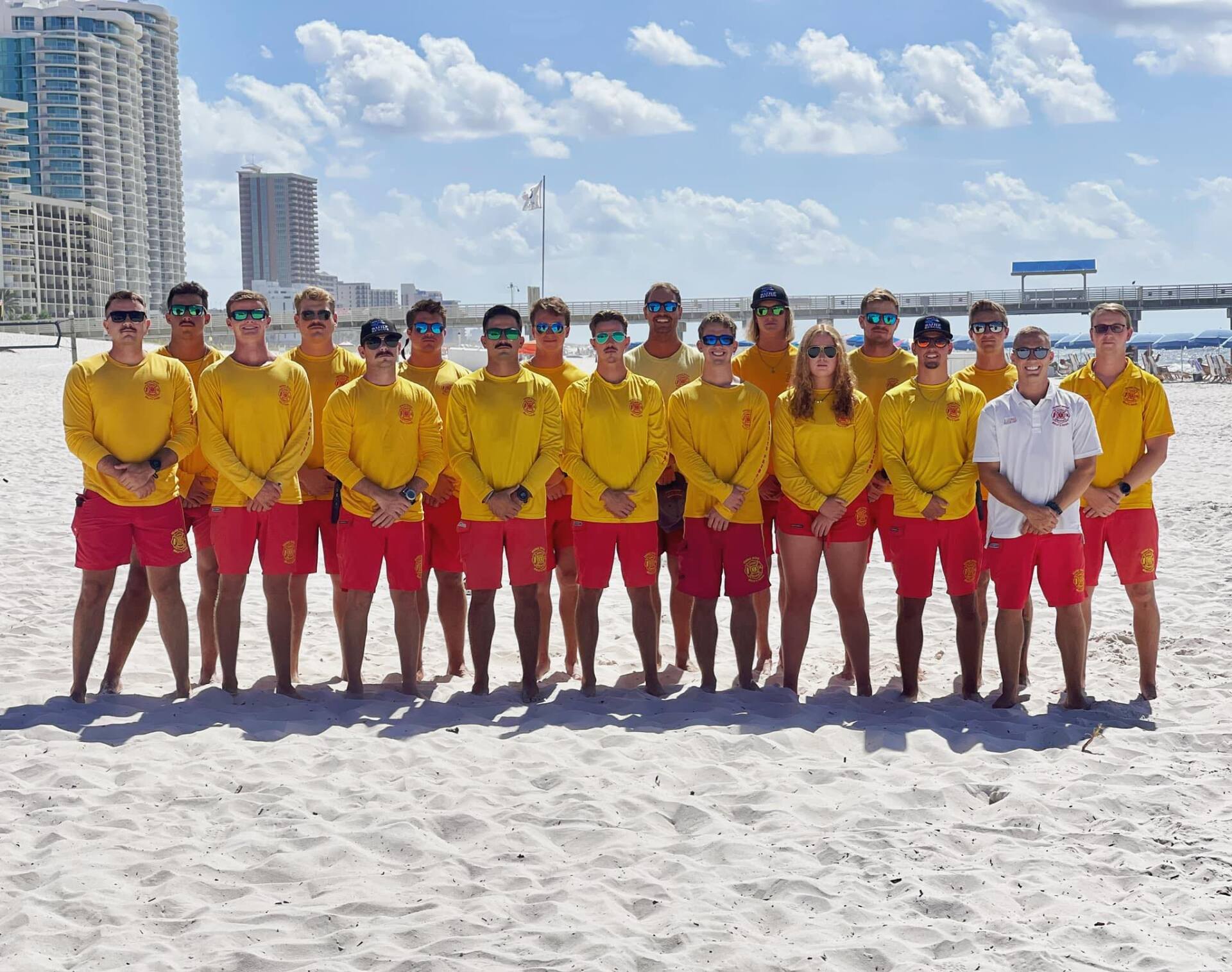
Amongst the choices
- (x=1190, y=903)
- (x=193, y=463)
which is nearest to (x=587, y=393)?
(x=193, y=463)

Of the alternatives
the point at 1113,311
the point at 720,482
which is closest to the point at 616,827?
the point at 720,482

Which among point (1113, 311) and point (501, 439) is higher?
point (1113, 311)

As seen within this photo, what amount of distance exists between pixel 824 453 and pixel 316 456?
9.17ft

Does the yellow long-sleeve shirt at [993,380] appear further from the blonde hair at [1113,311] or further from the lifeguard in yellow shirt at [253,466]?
the lifeguard in yellow shirt at [253,466]

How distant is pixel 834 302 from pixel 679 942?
3520 inches

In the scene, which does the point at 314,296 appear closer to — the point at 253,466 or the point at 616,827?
the point at 253,466

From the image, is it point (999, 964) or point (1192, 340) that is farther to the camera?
point (1192, 340)

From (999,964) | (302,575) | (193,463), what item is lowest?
(999,964)

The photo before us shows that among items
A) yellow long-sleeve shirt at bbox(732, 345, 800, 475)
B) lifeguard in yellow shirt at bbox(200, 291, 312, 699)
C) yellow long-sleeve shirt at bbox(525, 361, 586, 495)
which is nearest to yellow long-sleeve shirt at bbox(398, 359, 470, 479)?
yellow long-sleeve shirt at bbox(525, 361, 586, 495)

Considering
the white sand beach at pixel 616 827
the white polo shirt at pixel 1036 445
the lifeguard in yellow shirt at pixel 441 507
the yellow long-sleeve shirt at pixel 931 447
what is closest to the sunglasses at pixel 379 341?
the lifeguard in yellow shirt at pixel 441 507

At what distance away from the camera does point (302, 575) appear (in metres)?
6.85

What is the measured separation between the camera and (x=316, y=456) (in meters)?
6.60

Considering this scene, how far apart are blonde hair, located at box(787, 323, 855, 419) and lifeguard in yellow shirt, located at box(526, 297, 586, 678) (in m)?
1.29

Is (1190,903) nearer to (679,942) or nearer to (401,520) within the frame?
(679,942)
